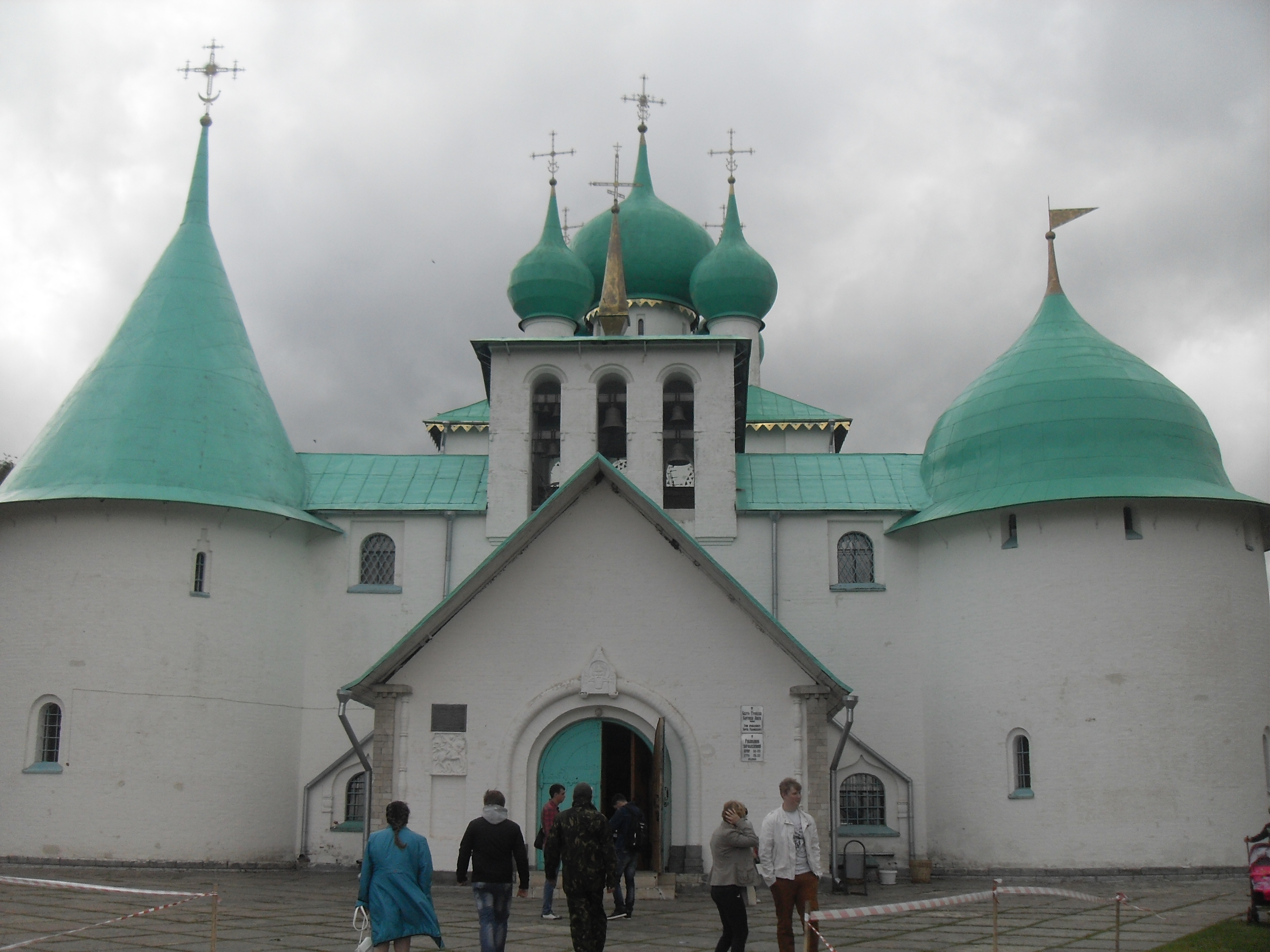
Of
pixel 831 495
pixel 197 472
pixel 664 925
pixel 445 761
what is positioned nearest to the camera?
pixel 664 925

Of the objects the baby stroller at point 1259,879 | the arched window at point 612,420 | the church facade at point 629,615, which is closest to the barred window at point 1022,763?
the church facade at point 629,615

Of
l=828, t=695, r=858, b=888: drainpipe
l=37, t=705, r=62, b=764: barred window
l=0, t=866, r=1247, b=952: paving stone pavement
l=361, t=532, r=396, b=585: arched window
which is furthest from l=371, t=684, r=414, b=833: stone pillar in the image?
l=828, t=695, r=858, b=888: drainpipe

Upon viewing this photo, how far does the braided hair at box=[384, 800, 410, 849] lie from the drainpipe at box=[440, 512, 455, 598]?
13.0 meters

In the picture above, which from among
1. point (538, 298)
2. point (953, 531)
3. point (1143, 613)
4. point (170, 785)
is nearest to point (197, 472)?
point (170, 785)

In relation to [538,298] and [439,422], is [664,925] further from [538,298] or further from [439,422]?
[439,422]

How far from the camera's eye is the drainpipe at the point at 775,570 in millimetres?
21609

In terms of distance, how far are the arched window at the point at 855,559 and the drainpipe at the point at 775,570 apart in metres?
1.14

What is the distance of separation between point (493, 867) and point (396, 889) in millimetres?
906

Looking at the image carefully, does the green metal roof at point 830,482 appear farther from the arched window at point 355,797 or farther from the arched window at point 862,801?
the arched window at point 355,797

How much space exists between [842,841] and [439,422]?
539 inches

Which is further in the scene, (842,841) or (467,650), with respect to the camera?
(842,841)

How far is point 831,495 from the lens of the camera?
73.7ft

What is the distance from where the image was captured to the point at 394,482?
75.8 ft

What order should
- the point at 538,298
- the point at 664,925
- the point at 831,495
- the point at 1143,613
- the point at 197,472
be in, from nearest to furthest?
1. the point at 664,925
2. the point at 1143,613
3. the point at 197,472
4. the point at 831,495
5. the point at 538,298
